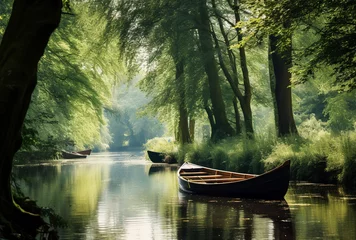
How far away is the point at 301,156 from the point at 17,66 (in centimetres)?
1440

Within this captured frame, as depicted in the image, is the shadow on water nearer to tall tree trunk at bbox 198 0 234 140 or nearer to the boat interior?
tall tree trunk at bbox 198 0 234 140

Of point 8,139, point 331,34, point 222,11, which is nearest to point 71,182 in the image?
point 222,11

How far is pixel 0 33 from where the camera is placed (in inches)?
1028

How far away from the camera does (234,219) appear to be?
13.9 meters

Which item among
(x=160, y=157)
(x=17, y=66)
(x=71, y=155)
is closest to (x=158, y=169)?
(x=160, y=157)

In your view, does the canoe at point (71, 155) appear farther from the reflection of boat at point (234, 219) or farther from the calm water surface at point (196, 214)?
the reflection of boat at point (234, 219)

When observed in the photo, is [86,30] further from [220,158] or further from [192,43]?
[220,158]

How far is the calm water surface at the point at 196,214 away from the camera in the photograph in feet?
39.5

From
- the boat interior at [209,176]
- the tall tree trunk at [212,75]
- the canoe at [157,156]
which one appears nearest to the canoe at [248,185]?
the boat interior at [209,176]

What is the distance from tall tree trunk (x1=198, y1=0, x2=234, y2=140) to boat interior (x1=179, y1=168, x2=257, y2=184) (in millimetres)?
9300

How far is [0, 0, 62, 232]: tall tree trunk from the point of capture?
9164mm

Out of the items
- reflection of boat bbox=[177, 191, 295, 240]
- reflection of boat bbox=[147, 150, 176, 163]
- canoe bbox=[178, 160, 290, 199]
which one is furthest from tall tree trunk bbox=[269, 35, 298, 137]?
reflection of boat bbox=[147, 150, 176, 163]

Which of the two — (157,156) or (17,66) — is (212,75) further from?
(17,66)

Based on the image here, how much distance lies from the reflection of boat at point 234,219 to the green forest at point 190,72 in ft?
11.0
